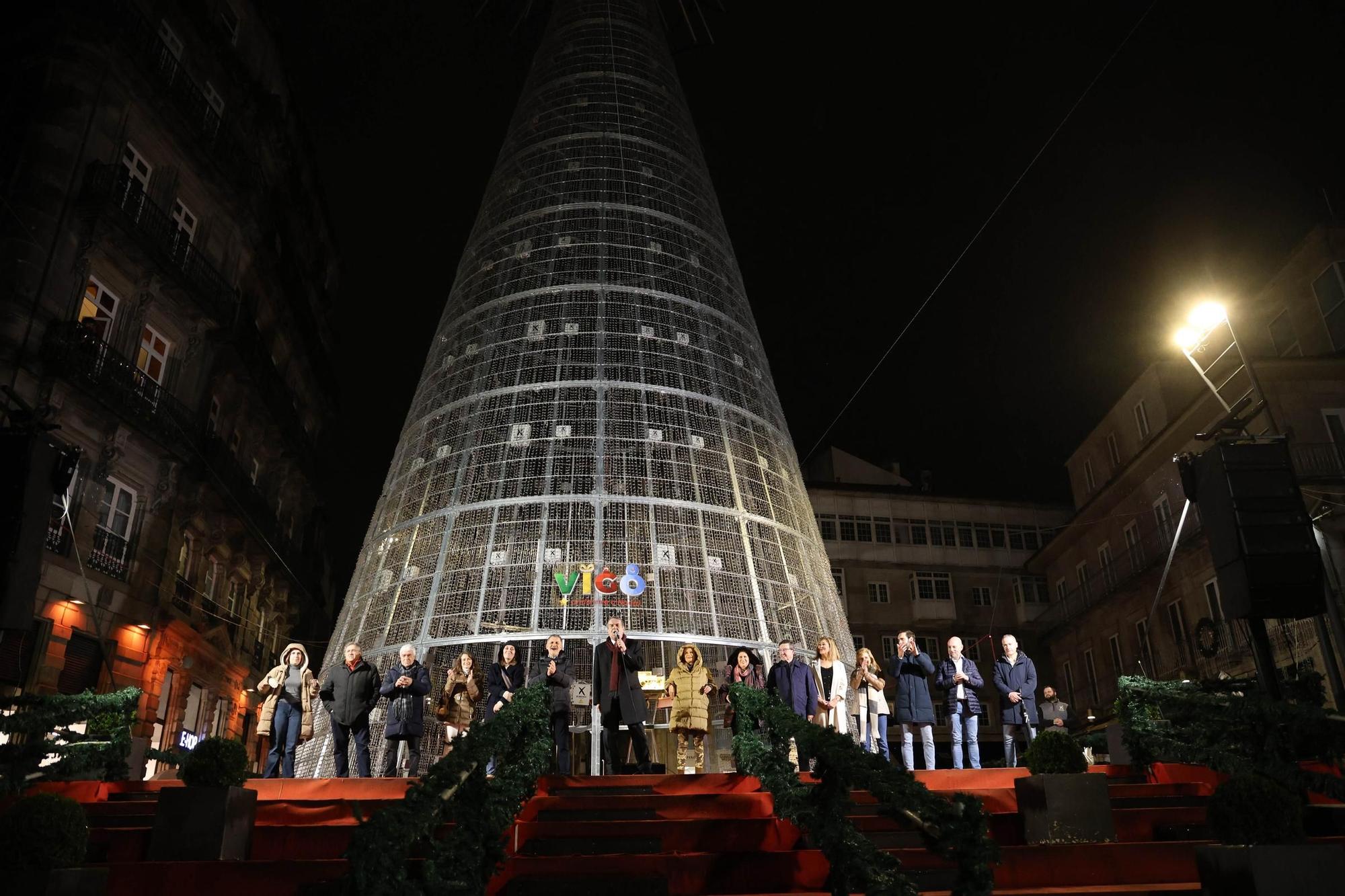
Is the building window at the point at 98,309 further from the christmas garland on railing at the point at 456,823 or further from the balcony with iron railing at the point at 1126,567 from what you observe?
the balcony with iron railing at the point at 1126,567

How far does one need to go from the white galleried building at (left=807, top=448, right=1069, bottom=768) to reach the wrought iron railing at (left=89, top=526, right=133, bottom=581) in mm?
22244

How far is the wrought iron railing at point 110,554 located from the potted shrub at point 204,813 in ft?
44.0

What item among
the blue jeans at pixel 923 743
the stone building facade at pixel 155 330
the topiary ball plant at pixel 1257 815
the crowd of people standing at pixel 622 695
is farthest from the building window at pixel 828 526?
the topiary ball plant at pixel 1257 815

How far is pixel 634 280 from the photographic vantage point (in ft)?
57.8

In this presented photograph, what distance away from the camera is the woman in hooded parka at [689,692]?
10805 millimetres

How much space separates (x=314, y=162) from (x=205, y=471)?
588 inches

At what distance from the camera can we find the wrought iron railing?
60.8 ft

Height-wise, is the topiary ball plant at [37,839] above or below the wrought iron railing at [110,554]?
below

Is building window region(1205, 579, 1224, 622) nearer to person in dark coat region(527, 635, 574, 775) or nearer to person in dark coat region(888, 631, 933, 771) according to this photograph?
person in dark coat region(888, 631, 933, 771)

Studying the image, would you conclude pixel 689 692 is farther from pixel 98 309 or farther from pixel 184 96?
pixel 184 96

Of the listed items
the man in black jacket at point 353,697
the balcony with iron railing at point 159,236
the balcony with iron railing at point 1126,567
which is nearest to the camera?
the man in black jacket at point 353,697

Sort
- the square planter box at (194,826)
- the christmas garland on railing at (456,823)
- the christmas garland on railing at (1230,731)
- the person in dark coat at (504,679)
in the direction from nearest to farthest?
the christmas garland on railing at (456,823), the square planter box at (194,826), the christmas garland on railing at (1230,731), the person in dark coat at (504,679)

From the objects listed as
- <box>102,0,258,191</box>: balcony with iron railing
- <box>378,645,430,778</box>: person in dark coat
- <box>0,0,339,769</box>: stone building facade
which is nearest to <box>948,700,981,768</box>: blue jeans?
<box>378,645,430,778</box>: person in dark coat

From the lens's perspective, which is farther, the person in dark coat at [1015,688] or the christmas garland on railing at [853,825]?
the person in dark coat at [1015,688]
